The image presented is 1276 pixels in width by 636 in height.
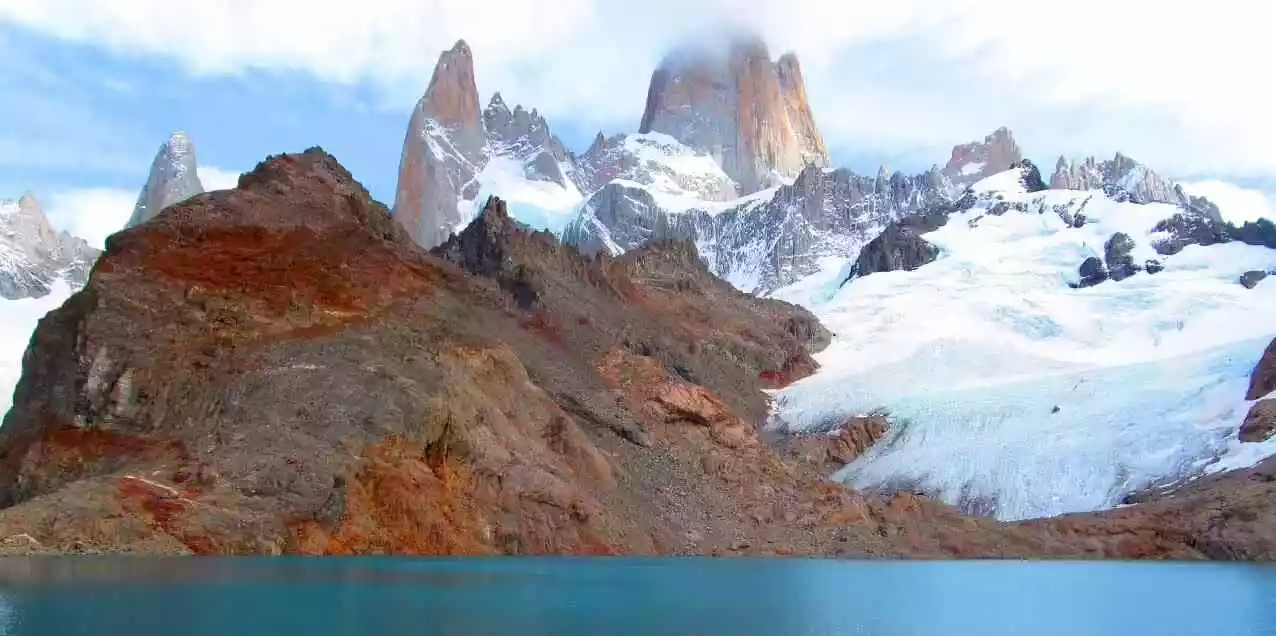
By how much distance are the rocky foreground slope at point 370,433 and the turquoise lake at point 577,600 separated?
7.00 metres

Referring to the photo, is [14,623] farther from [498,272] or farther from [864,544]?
[498,272]

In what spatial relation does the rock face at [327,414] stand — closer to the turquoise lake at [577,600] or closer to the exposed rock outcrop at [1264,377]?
the turquoise lake at [577,600]

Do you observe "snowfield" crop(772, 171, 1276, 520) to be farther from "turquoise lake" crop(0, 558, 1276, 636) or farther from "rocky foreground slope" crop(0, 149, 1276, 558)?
"turquoise lake" crop(0, 558, 1276, 636)

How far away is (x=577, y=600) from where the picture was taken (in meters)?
51.5

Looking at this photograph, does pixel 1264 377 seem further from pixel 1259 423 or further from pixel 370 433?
pixel 370 433

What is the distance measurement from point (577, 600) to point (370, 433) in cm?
3635

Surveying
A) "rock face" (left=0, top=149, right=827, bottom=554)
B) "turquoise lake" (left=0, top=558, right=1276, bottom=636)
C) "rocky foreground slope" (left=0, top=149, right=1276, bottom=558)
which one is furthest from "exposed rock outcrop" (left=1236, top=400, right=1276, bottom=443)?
"turquoise lake" (left=0, top=558, right=1276, bottom=636)

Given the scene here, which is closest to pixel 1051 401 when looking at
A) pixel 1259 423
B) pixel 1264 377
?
pixel 1264 377

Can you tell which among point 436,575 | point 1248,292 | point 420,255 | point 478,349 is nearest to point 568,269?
point 420,255

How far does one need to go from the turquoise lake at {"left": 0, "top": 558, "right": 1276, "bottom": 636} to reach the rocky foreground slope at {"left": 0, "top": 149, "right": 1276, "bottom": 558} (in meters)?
7.00

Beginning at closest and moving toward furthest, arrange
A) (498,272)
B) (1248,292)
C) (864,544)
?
(864,544) < (498,272) < (1248,292)

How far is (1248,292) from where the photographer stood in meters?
198

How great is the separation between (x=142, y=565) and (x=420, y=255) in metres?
59.5

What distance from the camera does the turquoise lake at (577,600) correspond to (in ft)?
132
